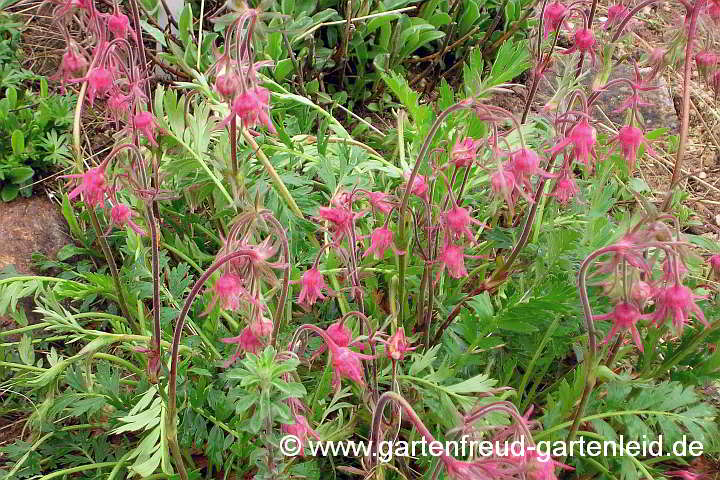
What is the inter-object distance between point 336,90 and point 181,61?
132cm

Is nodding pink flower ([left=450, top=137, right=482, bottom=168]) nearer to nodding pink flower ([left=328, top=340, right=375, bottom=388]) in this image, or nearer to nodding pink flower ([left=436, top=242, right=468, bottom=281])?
nodding pink flower ([left=436, top=242, right=468, bottom=281])

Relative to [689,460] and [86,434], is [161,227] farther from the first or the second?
Result: [689,460]

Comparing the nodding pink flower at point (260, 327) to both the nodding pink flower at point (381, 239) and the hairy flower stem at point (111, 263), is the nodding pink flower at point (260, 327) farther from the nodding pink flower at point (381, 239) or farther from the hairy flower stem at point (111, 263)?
the hairy flower stem at point (111, 263)

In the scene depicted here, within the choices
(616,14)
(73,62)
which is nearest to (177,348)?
(73,62)

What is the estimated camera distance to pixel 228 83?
5.00 ft

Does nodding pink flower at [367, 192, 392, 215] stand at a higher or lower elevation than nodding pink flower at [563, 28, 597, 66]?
lower

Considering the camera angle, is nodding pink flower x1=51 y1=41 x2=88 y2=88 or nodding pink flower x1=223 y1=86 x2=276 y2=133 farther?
nodding pink flower x1=51 y1=41 x2=88 y2=88

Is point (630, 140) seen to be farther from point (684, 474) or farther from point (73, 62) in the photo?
point (73, 62)

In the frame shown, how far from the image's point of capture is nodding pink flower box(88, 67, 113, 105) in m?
1.70

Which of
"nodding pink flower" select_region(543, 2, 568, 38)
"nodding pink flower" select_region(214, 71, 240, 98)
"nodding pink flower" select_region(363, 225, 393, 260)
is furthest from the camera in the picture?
"nodding pink flower" select_region(543, 2, 568, 38)

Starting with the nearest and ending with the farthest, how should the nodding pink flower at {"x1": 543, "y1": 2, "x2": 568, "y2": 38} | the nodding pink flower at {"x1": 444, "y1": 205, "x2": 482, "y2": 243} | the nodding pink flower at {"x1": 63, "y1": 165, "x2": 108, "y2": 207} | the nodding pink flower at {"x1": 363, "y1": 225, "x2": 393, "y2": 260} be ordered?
the nodding pink flower at {"x1": 63, "y1": 165, "x2": 108, "y2": 207}, the nodding pink flower at {"x1": 444, "y1": 205, "x2": 482, "y2": 243}, the nodding pink flower at {"x1": 363, "y1": 225, "x2": 393, "y2": 260}, the nodding pink flower at {"x1": 543, "y1": 2, "x2": 568, "y2": 38}

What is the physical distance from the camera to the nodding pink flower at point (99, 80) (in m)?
1.70

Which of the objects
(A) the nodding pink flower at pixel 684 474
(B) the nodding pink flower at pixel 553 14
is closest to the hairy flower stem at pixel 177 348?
(B) the nodding pink flower at pixel 553 14

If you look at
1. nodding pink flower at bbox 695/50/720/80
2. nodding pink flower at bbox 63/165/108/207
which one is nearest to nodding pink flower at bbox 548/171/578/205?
nodding pink flower at bbox 695/50/720/80
